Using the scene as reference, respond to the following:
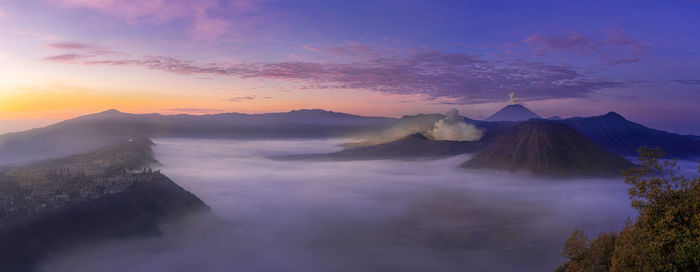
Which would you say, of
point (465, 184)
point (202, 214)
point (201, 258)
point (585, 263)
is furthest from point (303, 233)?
point (465, 184)

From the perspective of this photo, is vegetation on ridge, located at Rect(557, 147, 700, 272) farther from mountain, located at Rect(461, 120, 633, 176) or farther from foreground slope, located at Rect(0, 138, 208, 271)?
mountain, located at Rect(461, 120, 633, 176)

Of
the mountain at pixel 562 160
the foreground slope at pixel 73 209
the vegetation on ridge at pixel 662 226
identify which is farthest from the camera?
the mountain at pixel 562 160

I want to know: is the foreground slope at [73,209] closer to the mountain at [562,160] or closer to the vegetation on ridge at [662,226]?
the vegetation on ridge at [662,226]

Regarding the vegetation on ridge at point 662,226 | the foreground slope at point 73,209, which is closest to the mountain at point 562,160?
the foreground slope at point 73,209

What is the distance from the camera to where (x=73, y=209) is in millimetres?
57656

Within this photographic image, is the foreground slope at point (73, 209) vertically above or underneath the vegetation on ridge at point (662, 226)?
underneath

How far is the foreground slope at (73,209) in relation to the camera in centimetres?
4950

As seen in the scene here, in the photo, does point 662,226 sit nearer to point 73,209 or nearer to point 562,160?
point 73,209

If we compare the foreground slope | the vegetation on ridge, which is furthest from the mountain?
the vegetation on ridge

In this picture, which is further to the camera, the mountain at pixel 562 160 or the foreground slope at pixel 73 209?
the mountain at pixel 562 160

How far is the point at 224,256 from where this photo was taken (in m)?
67.6

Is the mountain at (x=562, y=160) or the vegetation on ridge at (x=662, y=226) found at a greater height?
the vegetation on ridge at (x=662, y=226)

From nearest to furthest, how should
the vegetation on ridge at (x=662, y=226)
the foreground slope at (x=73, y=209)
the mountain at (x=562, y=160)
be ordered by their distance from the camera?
the vegetation on ridge at (x=662, y=226), the foreground slope at (x=73, y=209), the mountain at (x=562, y=160)

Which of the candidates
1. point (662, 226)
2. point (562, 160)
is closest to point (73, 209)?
point (662, 226)
